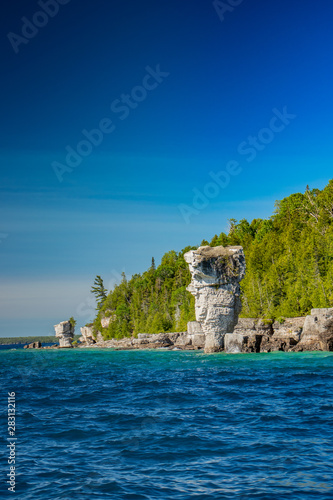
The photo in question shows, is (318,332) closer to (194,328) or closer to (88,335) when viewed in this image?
(194,328)

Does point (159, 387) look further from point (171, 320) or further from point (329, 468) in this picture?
point (171, 320)

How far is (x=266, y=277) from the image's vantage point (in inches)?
3253

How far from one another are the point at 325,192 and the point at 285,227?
10.9 m

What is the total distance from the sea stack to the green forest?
403 inches

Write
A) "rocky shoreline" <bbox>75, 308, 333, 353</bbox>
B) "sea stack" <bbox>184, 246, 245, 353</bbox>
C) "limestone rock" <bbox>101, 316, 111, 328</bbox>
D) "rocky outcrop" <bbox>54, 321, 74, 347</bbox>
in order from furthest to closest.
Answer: "limestone rock" <bbox>101, 316, 111, 328</bbox> < "rocky outcrop" <bbox>54, 321, 74, 347</bbox> < "sea stack" <bbox>184, 246, 245, 353</bbox> < "rocky shoreline" <bbox>75, 308, 333, 353</bbox>

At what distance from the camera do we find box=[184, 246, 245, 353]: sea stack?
178 feet

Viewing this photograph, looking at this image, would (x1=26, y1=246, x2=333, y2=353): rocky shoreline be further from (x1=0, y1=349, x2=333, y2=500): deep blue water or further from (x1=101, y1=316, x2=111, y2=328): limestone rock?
(x1=101, y1=316, x2=111, y2=328): limestone rock

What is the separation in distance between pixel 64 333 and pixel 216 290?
288ft

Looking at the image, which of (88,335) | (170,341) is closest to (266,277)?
(170,341)

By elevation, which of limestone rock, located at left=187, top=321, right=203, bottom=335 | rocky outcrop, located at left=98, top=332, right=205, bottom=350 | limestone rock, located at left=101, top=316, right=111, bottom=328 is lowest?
rocky outcrop, located at left=98, top=332, right=205, bottom=350

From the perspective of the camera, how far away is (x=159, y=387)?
1029 inches

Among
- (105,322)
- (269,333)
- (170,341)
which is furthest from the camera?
(105,322)

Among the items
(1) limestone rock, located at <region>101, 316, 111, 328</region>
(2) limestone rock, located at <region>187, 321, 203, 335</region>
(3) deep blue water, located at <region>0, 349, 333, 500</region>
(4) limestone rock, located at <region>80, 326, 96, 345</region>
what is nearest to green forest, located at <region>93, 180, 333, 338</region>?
(1) limestone rock, located at <region>101, 316, 111, 328</region>

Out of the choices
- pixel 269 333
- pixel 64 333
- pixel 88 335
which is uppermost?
pixel 64 333
